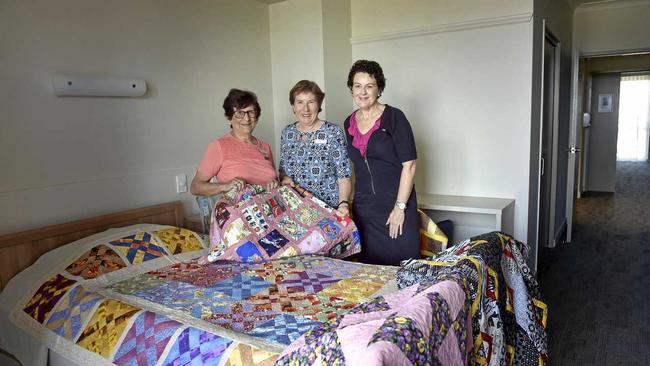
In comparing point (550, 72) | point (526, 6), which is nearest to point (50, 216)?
point (526, 6)

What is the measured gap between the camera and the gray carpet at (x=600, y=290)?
8.90 ft

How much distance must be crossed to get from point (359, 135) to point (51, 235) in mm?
1551

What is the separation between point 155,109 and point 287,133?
2.71ft

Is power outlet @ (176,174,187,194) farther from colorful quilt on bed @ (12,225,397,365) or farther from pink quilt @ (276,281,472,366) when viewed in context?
pink quilt @ (276,281,472,366)

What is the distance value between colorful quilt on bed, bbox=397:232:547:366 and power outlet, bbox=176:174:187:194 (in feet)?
5.56

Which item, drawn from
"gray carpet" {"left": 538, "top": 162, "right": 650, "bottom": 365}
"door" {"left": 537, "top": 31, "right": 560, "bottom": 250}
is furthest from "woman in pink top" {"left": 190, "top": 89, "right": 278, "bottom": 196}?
"door" {"left": 537, "top": 31, "right": 560, "bottom": 250}

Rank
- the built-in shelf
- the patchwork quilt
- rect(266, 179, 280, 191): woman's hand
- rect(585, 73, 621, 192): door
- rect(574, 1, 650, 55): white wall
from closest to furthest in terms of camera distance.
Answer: the patchwork quilt → rect(266, 179, 280, 191): woman's hand → the built-in shelf → rect(574, 1, 650, 55): white wall → rect(585, 73, 621, 192): door

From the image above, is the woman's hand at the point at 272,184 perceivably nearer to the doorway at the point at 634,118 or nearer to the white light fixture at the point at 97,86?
the white light fixture at the point at 97,86

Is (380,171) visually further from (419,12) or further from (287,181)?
(419,12)

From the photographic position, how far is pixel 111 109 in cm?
Result: 267

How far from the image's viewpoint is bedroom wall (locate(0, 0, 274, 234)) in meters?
2.30

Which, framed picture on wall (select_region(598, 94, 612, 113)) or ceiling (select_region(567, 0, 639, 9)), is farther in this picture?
framed picture on wall (select_region(598, 94, 612, 113))

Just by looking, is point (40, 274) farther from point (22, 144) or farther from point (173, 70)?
point (173, 70)

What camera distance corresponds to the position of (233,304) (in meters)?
1.86
